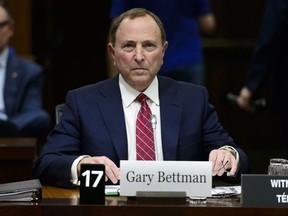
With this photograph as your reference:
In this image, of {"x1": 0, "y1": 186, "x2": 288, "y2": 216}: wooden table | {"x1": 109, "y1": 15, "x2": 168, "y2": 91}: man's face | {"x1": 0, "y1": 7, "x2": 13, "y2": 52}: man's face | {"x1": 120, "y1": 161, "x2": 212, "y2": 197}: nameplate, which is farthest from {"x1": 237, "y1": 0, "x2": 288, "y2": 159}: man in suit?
{"x1": 0, "y1": 186, "x2": 288, "y2": 216}: wooden table

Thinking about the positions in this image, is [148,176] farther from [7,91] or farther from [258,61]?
[7,91]

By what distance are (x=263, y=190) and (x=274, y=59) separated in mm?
2704

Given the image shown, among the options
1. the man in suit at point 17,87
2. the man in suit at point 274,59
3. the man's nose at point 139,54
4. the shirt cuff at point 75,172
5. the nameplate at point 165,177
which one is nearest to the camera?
the nameplate at point 165,177

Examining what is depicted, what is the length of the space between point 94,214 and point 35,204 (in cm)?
22

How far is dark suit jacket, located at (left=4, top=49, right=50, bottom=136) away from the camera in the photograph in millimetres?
7142

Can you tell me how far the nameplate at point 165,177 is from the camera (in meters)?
3.79

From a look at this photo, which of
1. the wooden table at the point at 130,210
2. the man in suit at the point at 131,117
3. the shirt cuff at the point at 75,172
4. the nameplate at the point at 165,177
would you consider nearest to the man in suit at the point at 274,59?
the man in suit at the point at 131,117

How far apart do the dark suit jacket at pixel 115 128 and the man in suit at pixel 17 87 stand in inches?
94.1

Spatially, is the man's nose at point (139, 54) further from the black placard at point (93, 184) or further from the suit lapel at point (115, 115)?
the black placard at point (93, 184)

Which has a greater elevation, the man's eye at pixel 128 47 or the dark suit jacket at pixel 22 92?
the dark suit jacket at pixel 22 92

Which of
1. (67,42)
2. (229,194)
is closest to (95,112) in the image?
(229,194)

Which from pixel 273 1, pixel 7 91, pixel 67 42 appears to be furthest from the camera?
pixel 67 42

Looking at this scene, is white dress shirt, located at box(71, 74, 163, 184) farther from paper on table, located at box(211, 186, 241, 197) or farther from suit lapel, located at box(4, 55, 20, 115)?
suit lapel, located at box(4, 55, 20, 115)

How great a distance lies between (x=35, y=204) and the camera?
3.70m
